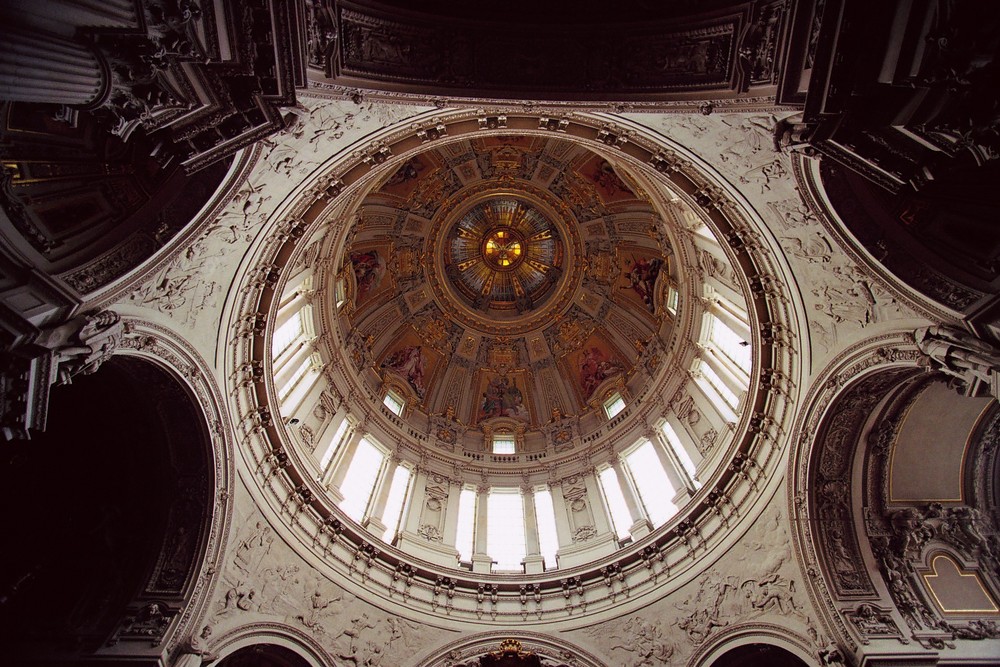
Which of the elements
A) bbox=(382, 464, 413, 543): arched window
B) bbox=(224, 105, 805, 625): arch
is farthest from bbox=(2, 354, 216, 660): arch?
bbox=(382, 464, 413, 543): arched window

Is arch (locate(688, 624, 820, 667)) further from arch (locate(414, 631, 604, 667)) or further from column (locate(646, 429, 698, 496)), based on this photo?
column (locate(646, 429, 698, 496))

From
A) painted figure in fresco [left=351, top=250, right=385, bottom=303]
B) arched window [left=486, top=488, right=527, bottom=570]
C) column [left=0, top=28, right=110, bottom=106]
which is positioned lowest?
column [left=0, top=28, right=110, bottom=106]

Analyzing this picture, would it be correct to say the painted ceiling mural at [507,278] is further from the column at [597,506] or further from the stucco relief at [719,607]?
the stucco relief at [719,607]

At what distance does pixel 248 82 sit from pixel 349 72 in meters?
1.42

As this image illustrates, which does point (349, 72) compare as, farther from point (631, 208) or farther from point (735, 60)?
point (631, 208)

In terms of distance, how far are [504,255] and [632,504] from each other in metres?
16.7

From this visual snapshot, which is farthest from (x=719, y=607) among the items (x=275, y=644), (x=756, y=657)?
(x=275, y=644)

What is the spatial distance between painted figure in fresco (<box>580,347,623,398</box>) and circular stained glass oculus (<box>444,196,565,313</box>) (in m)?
4.59

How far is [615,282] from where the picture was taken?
2828 cm

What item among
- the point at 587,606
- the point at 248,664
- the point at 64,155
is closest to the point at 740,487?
the point at 587,606

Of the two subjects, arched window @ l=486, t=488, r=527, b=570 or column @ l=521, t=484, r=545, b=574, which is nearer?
column @ l=521, t=484, r=545, b=574

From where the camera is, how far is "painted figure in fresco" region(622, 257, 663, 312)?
25.6 m

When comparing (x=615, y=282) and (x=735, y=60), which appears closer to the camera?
(x=735, y=60)

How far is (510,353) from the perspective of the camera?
30641mm
